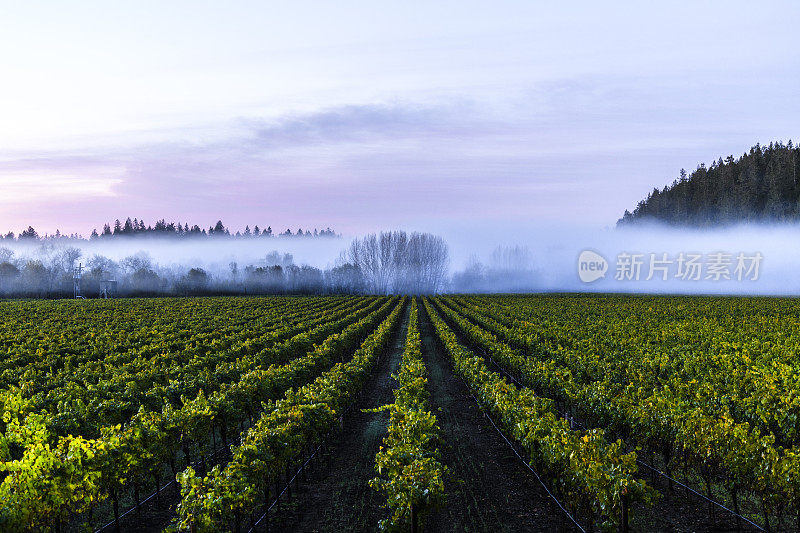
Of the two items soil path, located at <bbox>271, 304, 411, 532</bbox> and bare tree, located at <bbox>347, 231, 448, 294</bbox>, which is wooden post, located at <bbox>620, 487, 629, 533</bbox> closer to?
soil path, located at <bbox>271, 304, 411, 532</bbox>

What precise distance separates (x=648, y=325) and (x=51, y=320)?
185 ft

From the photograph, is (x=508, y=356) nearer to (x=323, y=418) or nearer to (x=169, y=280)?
(x=323, y=418)

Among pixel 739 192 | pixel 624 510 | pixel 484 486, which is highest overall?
pixel 739 192

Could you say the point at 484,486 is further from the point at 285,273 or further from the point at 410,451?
the point at 285,273

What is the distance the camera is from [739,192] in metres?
130

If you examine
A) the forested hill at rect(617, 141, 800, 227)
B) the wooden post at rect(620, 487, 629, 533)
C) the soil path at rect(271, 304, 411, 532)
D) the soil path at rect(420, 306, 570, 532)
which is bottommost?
the soil path at rect(271, 304, 411, 532)

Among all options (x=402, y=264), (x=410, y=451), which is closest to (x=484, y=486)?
(x=410, y=451)

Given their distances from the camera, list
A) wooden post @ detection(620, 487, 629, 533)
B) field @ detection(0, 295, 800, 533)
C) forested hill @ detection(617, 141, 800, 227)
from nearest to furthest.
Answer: wooden post @ detection(620, 487, 629, 533)
field @ detection(0, 295, 800, 533)
forested hill @ detection(617, 141, 800, 227)

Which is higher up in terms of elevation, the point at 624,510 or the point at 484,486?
the point at 624,510

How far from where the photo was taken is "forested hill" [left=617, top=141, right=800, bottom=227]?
394ft

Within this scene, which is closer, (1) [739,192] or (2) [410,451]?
(2) [410,451]

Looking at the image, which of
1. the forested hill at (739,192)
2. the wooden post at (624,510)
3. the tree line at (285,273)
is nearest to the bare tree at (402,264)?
the tree line at (285,273)

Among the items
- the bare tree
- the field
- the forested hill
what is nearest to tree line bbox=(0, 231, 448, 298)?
the bare tree

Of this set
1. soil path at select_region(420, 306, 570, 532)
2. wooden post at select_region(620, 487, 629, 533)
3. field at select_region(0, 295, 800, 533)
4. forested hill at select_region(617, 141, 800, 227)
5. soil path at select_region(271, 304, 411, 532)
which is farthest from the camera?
forested hill at select_region(617, 141, 800, 227)
